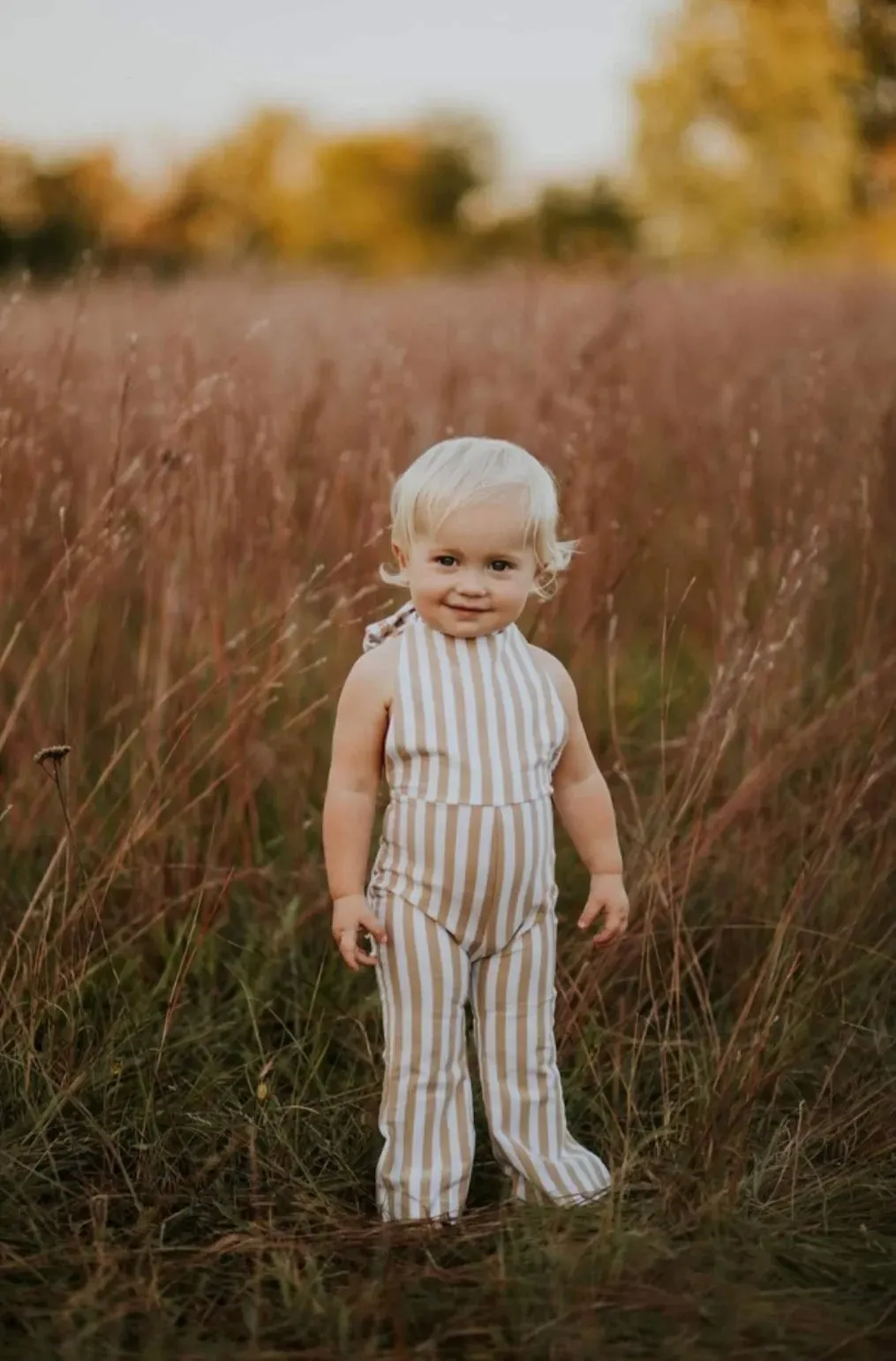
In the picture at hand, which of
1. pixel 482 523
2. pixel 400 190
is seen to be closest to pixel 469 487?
pixel 482 523

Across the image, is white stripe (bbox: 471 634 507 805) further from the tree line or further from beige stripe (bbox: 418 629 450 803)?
the tree line

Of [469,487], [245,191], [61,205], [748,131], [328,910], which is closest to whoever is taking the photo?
[469,487]

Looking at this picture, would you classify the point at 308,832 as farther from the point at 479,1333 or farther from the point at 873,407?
the point at 873,407

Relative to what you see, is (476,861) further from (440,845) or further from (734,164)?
(734,164)

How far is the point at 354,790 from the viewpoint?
1840mm

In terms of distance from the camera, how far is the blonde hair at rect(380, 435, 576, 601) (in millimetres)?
1771

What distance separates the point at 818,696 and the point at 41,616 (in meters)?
1.53

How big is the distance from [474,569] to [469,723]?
0.60 ft

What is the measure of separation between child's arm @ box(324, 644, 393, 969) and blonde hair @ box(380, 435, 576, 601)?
0.18 metres

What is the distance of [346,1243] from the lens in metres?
1.82

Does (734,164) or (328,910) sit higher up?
(734,164)

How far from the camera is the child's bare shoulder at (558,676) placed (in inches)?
74.2

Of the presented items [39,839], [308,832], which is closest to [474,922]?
[308,832]

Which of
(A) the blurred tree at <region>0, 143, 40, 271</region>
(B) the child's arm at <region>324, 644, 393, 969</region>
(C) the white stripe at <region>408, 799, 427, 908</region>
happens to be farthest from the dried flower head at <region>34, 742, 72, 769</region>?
(A) the blurred tree at <region>0, 143, 40, 271</region>
